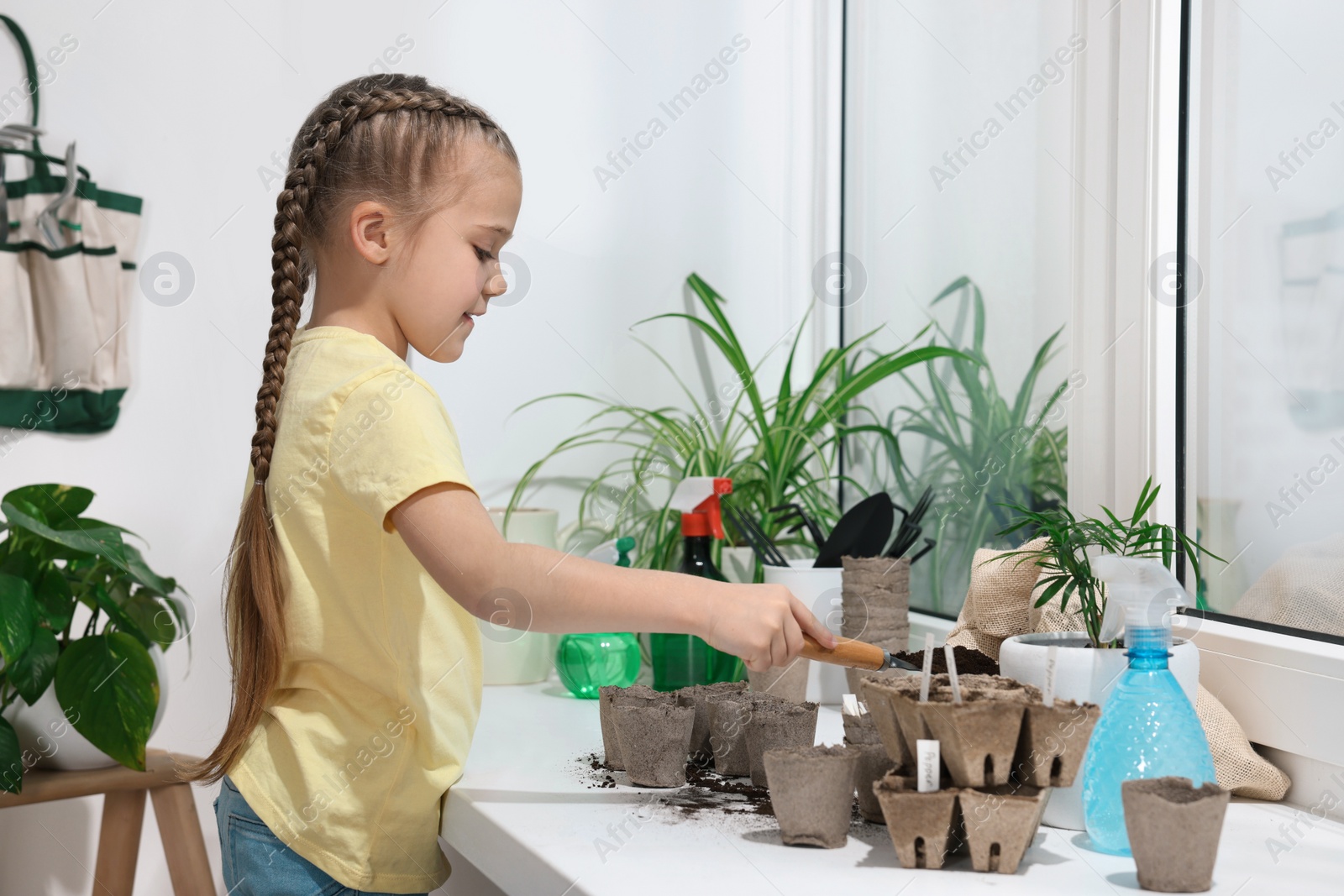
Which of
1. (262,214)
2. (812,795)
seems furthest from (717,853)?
(262,214)

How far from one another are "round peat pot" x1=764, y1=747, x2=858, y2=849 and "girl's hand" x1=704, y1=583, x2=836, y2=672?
66 millimetres

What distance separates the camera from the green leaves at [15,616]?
109 cm

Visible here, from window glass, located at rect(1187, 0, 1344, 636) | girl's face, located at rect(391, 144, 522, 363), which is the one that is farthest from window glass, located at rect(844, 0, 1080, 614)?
girl's face, located at rect(391, 144, 522, 363)

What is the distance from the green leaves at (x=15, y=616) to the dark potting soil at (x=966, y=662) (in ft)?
2.91

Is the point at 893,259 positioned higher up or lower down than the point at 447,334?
higher up

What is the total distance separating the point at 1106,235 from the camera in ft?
3.54

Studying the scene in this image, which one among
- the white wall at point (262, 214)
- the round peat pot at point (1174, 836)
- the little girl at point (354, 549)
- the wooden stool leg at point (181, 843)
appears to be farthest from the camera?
the white wall at point (262, 214)

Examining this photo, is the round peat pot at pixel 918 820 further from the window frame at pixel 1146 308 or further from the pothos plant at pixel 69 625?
the pothos plant at pixel 69 625

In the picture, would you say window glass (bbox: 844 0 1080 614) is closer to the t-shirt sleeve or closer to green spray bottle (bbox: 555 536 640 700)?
green spray bottle (bbox: 555 536 640 700)

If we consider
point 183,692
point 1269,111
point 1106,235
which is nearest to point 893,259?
point 1106,235

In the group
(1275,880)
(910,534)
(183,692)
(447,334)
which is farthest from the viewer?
(183,692)

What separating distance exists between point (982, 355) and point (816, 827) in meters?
0.79

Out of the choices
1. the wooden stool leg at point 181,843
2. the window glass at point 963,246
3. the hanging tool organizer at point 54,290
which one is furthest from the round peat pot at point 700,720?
the hanging tool organizer at point 54,290

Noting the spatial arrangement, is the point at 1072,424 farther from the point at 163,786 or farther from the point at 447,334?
the point at 163,786
